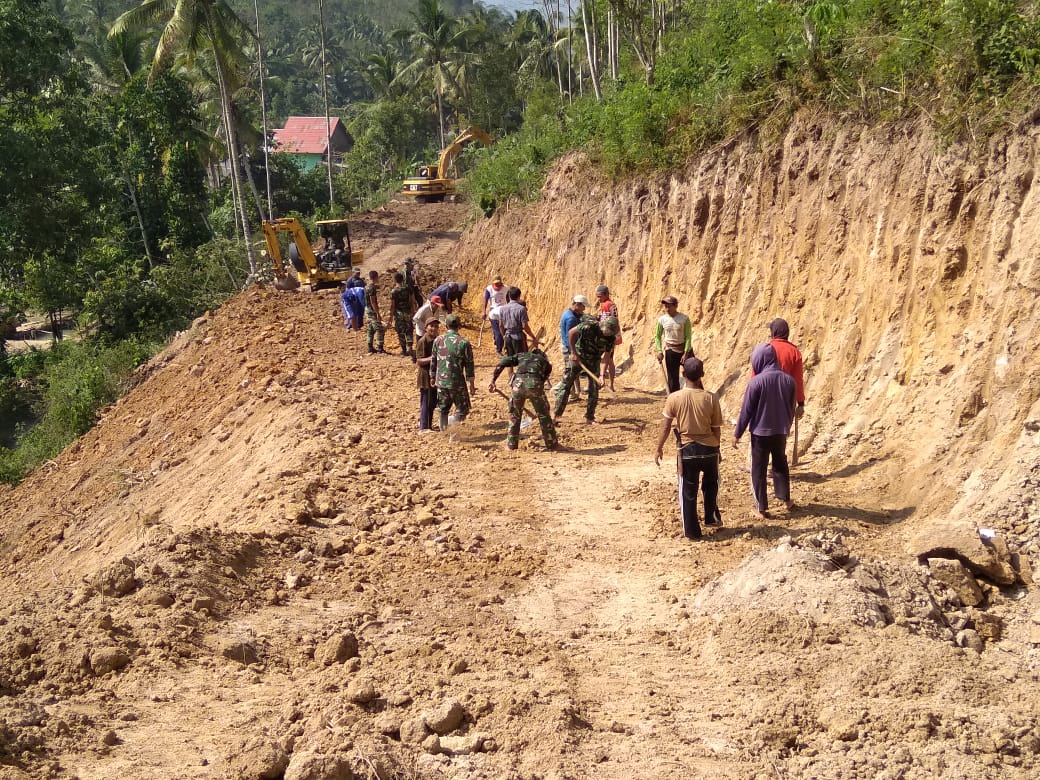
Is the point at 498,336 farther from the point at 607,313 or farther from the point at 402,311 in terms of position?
the point at 402,311

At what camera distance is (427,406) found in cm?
1149

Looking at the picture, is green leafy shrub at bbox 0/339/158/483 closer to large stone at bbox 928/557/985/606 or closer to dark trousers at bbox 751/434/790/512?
dark trousers at bbox 751/434/790/512

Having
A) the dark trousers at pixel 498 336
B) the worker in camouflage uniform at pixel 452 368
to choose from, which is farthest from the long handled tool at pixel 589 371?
the dark trousers at pixel 498 336

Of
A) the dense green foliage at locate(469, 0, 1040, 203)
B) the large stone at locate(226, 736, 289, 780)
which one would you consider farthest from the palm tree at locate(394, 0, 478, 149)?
the large stone at locate(226, 736, 289, 780)

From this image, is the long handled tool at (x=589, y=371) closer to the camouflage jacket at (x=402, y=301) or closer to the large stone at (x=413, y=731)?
the camouflage jacket at (x=402, y=301)

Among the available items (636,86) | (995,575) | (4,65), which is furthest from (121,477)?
(4,65)

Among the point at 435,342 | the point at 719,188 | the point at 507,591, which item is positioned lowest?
the point at 507,591

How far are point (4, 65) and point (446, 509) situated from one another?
2733 cm

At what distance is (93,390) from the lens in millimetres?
21547

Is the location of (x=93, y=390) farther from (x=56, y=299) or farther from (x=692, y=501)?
(x=692, y=501)

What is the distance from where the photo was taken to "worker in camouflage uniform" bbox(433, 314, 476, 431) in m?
10.9

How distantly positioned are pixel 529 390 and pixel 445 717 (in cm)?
569

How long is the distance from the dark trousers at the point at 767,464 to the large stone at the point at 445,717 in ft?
12.4

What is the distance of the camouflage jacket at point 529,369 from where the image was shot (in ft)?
34.0
